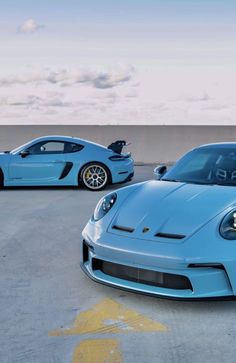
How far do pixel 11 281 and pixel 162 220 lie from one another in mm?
1461

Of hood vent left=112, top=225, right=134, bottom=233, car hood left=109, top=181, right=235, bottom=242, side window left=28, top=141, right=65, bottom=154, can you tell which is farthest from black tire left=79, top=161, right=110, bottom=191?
hood vent left=112, top=225, right=134, bottom=233

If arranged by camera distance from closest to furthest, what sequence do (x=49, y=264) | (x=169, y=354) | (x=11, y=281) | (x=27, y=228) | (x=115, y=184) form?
(x=169, y=354), (x=11, y=281), (x=49, y=264), (x=27, y=228), (x=115, y=184)

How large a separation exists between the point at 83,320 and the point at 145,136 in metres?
15.9

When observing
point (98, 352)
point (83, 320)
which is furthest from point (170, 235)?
point (98, 352)

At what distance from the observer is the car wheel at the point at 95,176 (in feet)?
33.8

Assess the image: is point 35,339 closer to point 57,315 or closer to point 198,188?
point 57,315

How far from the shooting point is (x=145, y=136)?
756 inches

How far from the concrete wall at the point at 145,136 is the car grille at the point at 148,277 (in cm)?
1456

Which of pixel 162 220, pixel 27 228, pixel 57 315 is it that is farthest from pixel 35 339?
pixel 27 228

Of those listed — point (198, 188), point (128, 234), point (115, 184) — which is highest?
point (198, 188)

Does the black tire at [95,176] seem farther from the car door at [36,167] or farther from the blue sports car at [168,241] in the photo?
the blue sports car at [168,241]

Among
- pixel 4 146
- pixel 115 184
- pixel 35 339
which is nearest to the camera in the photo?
pixel 35 339

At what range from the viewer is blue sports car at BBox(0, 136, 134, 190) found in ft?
33.6

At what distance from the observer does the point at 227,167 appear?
496cm
